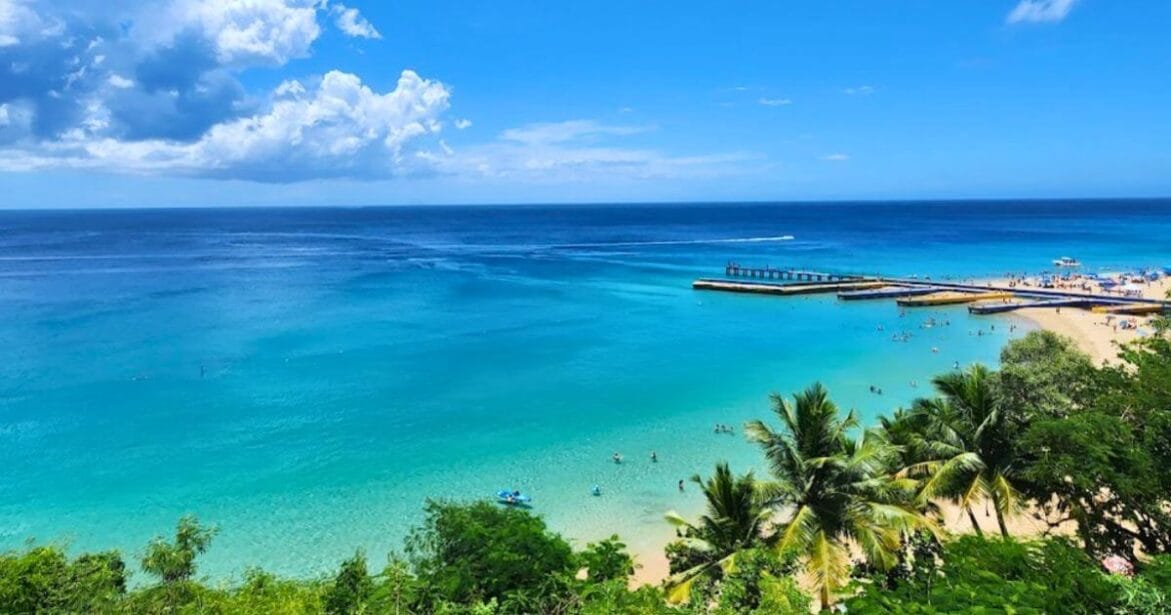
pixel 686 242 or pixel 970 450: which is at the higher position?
pixel 970 450

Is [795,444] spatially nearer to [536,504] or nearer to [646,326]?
[536,504]

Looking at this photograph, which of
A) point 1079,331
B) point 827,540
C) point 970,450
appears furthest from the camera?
point 1079,331

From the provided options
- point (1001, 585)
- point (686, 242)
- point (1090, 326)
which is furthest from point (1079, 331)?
point (686, 242)

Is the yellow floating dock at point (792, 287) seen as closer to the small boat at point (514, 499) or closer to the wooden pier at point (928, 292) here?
the wooden pier at point (928, 292)

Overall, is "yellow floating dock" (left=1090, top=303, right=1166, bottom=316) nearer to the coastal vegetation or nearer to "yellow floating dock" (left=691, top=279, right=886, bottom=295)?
"yellow floating dock" (left=691, top=279, right=886, bottom=295)

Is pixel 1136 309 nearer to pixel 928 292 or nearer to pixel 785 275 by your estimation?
pixel 928 292

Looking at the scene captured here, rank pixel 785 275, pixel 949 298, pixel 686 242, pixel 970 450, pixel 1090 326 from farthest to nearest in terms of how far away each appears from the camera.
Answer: pixel 686 242 < pixel 785 275 < pixel 949 298 < pixel 1090 326 < pixel 970 450

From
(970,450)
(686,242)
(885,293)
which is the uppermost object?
(970,450)

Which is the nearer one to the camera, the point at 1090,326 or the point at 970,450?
the point at 970,450
